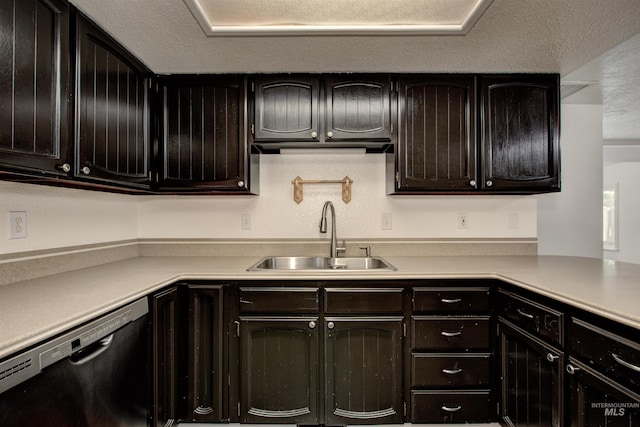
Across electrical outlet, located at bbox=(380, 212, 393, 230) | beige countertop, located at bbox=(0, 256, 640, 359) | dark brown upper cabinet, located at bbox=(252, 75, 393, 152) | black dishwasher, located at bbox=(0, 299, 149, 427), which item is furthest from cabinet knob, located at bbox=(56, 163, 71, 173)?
electrical outlet, located at bbox=(380, 212, 393, 230)

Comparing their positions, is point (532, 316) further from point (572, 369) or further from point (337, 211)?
point (337, 211)

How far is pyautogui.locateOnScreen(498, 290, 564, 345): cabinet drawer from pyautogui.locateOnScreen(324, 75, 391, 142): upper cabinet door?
3.62 feet

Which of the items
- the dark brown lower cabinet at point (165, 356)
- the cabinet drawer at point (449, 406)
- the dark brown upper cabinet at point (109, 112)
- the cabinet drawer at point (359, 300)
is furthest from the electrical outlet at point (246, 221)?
the cabinet drawer at point (449, 406)

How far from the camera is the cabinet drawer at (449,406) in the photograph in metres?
1.72

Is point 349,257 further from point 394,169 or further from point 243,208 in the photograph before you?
point 243,208

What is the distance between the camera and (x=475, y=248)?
2348 millimetres

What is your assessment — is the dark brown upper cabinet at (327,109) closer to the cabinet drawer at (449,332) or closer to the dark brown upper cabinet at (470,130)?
the dark brown upper cabinet at (470,130)

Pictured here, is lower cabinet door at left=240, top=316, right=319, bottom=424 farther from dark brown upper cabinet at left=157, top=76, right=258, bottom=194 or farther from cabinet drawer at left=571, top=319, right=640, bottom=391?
cabinet drawer at left=571, top=319, right=640, bottom=391

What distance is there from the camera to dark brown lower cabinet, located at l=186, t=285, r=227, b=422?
1718 millimetres

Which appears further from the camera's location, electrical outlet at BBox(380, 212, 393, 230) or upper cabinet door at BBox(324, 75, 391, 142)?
electrical outlet at BBox(380, 212, 393, 230)

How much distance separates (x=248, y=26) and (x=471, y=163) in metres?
1.47

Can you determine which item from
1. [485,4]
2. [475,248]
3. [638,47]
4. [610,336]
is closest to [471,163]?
[475,248]

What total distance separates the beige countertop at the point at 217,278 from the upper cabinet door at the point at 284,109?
0.83m

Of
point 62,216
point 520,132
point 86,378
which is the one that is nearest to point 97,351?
point 86,378
